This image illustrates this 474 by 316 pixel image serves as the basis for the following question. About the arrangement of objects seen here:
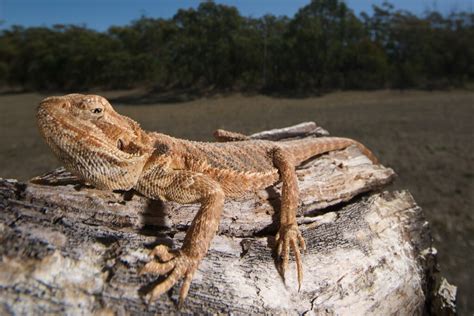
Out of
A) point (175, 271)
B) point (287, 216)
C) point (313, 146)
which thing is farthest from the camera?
point (313, 146)

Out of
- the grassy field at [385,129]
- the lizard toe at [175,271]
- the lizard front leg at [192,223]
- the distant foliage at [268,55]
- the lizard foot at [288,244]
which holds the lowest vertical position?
the grassy field at [385,129]

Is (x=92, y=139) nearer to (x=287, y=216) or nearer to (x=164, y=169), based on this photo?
(x=164, y=169)

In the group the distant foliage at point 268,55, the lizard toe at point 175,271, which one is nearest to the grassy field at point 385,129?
the distant foliage at point 268,55

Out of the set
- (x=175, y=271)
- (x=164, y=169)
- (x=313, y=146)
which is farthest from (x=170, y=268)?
(x=313, y=146)

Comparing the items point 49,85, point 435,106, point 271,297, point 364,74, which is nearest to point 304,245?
point 271,297

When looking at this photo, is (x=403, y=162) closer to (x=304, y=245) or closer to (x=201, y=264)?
(x=304, y=245)

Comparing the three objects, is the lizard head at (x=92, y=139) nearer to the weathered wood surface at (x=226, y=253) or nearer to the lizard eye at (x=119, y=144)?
the lizard eye at (x=119, y=144)

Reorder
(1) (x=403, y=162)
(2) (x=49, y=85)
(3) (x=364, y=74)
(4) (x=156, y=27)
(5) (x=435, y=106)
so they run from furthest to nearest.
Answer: (4) (x=156, y=27) < (2) (x=49, y=85) < (3) (x=364, y=74) < (5) (x=435, y=106) < (1) (x=403, y=162)
